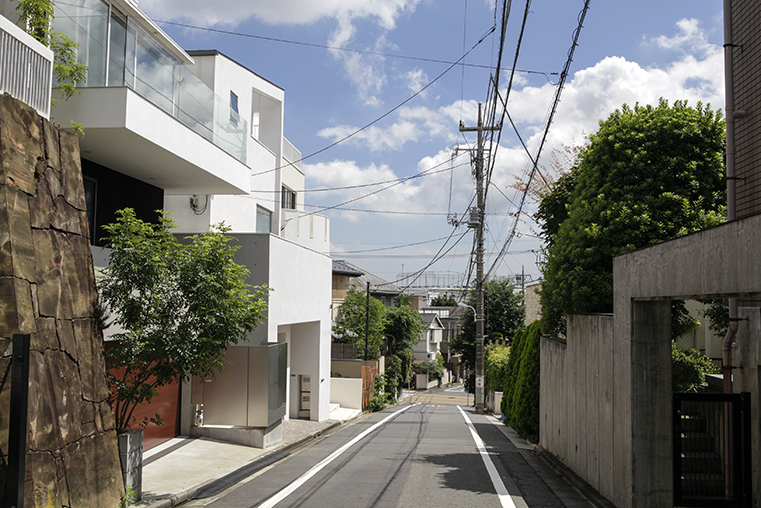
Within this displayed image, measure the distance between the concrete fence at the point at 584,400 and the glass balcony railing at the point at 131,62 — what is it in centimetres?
913

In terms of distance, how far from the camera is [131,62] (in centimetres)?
1091

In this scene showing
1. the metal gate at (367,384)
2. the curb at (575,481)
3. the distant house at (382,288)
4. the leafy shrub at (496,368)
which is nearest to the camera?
the curb at (575,481)

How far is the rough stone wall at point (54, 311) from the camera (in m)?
6.25

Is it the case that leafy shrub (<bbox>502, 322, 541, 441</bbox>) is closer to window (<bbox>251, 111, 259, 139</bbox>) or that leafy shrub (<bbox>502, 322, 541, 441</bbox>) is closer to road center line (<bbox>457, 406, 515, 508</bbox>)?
road center line (<bbox>457, 406, 515, 508</bbox>)

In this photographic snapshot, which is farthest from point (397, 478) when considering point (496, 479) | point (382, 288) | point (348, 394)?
point (382, 288)

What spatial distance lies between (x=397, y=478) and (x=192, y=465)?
12.8ft

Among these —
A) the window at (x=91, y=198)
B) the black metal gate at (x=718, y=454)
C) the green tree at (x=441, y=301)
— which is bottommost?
the black metal gate at (x=718, y=454)

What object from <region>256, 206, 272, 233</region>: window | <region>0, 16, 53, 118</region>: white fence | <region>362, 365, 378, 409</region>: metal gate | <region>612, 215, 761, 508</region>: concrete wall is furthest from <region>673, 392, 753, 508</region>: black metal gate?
<region>362, 365, 378, 409</region>: metal gate

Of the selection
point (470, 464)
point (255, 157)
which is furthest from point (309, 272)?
point (470, 464)

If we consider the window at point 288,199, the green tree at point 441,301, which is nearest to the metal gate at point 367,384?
the window at point 288,199

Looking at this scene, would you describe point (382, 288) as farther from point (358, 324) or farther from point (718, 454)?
point (718, 454)

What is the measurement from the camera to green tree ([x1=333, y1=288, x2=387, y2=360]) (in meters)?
37.1

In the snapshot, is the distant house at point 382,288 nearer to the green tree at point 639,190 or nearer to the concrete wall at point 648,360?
the green tree at point 639,190

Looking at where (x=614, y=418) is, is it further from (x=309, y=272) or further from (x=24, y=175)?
(x=309, y=272)
